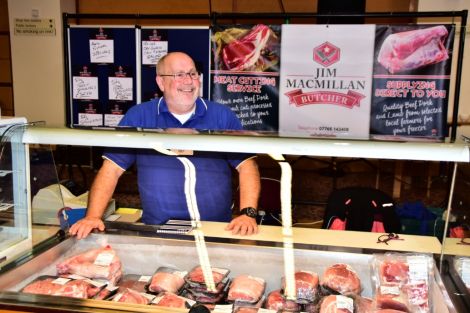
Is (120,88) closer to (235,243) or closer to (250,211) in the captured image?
(250,211)

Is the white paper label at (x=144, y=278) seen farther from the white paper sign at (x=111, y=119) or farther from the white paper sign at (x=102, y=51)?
the white paper sign at (x=102, y=51)

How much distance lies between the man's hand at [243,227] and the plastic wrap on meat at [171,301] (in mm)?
497

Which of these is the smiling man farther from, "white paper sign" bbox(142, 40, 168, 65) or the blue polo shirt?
"white paper sign" bbox(142, 40, 168, 65)

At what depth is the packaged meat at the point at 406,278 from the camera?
152 cm

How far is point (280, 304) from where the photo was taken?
5.00 feet

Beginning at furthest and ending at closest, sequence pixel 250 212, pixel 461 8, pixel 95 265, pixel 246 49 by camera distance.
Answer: pixel 461 8
pixel 246 49
pixel 250 212
pixel 95 265

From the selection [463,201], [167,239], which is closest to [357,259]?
[463,201]

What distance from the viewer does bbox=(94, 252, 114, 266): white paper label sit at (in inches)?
68.1

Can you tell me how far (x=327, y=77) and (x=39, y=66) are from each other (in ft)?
15.6

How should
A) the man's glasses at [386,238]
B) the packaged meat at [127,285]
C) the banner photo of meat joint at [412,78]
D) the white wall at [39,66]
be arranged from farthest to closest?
the white wall at [39,66]
the banner photo of meat joint at [412,78]
the man's glasses at [386,238]
the packaged meat at [127,285]

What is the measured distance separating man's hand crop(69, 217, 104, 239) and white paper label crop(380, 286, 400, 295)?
116 centimetres

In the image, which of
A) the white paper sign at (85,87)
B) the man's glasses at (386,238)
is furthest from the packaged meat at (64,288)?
the white paper sign at (85,87)

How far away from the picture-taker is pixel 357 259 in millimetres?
1741

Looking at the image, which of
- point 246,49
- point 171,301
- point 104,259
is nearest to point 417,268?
point 171,301
